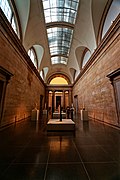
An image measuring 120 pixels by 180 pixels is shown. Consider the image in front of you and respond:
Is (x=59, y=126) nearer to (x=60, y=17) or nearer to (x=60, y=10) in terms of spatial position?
(x=60, y=10)

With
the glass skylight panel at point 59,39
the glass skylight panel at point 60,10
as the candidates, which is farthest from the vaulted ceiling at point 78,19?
the glass skylight panel at point 59,39

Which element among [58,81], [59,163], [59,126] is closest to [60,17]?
[59,126]

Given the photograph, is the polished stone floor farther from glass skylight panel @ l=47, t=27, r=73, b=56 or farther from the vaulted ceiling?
glass skylight panel @ l=47, t=27, r=73, b=56

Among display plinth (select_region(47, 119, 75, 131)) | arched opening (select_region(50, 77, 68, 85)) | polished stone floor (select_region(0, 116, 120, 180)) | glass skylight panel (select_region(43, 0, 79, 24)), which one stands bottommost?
polished stone floor (select_region(0, 116, 120, 180))

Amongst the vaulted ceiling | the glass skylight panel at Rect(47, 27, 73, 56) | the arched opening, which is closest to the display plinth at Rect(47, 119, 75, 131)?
the vaulted ceiling

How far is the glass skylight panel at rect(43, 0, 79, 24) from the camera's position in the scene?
9.03 m

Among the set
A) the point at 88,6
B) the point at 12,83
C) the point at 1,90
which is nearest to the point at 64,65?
the point at 88,6

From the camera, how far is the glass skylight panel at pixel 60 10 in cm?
903

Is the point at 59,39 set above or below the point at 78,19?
above

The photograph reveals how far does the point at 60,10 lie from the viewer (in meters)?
10.1

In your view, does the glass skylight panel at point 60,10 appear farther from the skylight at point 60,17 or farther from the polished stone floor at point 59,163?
the polished stone floor at point 59,163

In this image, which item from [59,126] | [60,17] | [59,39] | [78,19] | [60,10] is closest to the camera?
[59,126]

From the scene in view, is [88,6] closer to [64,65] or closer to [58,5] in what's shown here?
[58,5]

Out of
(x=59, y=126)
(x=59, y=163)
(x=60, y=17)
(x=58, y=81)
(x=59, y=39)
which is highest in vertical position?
(x=59, y=39)
